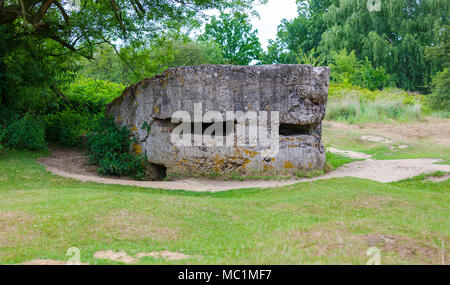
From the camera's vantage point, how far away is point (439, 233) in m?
4.91

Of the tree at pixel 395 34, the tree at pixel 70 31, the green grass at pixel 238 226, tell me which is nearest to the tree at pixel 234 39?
the tree at pixel 395 34

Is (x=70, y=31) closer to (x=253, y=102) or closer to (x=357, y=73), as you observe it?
(x=253, y=102)

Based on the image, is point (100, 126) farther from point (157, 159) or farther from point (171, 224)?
point (171, 224)

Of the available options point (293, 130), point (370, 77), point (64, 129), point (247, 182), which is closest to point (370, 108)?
point (370, 77)

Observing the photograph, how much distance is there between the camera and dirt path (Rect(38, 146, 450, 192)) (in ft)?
32.6

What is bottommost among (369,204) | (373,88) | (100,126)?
(369,204)

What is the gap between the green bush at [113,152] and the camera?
37.5 ft

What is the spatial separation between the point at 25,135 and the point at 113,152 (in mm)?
2519

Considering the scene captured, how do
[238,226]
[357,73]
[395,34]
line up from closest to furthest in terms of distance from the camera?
[238,226], [357,73], [395,34]

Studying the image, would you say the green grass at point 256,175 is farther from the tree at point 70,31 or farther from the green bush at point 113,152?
the tree at point 70,31

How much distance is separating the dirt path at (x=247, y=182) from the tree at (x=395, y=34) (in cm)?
2331

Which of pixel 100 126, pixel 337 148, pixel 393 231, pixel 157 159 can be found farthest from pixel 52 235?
pixel 337 148

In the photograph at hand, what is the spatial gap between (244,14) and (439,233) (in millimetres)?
10898

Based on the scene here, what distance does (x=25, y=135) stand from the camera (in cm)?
1232
